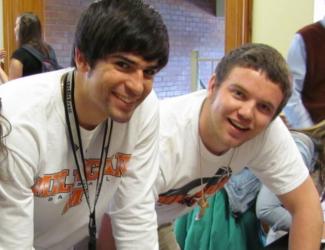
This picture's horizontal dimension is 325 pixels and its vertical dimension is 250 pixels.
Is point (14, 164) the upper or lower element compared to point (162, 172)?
upper

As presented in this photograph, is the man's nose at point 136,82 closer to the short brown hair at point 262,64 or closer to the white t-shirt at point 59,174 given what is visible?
the white t-shirt at point 59,174

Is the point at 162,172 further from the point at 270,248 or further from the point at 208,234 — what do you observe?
the point at 270,248

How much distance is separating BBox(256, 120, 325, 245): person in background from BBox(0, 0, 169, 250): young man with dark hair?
2.21ft

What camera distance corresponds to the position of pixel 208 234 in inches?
69.6

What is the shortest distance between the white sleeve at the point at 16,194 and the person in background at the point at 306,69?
143 cm

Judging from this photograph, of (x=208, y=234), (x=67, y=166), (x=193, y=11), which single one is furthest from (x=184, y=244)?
(x=193, y=11)

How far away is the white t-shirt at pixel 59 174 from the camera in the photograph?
922 millimetres

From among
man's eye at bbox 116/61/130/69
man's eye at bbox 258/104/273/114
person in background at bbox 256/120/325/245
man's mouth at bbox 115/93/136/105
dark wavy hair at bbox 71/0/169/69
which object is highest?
dark wavy hair at bbox 71/0/169/69

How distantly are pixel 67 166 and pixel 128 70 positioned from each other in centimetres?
26

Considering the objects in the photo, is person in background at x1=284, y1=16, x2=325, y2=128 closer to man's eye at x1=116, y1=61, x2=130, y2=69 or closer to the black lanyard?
the black lanyard

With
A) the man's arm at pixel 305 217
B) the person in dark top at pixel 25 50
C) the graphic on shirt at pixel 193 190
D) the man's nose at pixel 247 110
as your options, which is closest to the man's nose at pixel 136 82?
the man's nose at pixel 247 110

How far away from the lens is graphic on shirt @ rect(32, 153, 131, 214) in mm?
1015

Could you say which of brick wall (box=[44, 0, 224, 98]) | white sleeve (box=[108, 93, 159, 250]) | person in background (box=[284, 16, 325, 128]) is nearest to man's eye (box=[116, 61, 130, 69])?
white sleeve (box=[108, 93, 159, 250])

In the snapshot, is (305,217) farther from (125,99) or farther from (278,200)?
(125,99)
